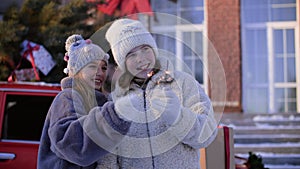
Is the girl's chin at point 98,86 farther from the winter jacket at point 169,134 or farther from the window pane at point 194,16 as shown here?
the window pane at point 194,16

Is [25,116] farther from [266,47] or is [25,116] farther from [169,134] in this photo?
[266,47]

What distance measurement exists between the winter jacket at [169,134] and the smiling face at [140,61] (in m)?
0.05

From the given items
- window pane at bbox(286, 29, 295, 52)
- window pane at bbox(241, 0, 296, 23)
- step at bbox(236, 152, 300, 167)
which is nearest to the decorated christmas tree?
step at bbox(236, 152, 300, 167)

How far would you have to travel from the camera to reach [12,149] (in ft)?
14.0

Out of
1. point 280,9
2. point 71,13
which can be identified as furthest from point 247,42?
point 71,13

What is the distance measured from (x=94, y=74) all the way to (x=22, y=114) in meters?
2.48

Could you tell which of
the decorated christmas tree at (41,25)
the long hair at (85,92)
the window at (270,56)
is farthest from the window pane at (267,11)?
the long hair at (85,92)

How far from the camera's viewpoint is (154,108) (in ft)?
6.16

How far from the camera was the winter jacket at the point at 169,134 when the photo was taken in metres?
1.92

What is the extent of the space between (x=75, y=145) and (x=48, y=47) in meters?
4.03

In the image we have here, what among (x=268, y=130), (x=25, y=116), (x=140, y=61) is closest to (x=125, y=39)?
(x=140, y=61)

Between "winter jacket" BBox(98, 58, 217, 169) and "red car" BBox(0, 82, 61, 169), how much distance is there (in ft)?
7.96

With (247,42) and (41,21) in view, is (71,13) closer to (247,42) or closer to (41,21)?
(41,21)

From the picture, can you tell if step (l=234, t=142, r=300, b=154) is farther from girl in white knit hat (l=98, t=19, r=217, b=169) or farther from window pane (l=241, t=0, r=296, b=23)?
girl in white knit hat (l=98, t=19, r=217, b=169)
